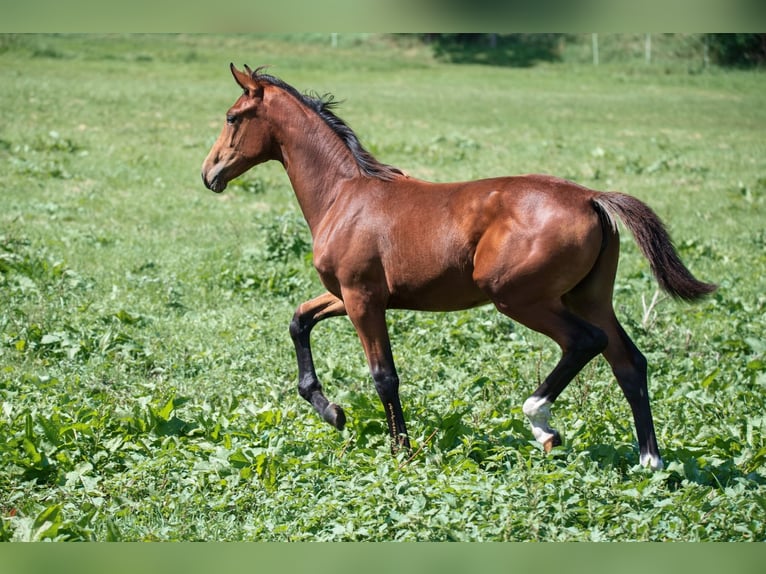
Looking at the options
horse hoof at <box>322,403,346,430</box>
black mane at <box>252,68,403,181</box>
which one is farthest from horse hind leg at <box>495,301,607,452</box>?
black mane at <box>252,68,403,181</box>

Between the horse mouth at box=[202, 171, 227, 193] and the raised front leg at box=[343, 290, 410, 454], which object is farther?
the horse mouth at box=[202, 171, 227, 193]

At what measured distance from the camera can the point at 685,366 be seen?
7.98 meters

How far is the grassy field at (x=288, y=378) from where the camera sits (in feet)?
16.1

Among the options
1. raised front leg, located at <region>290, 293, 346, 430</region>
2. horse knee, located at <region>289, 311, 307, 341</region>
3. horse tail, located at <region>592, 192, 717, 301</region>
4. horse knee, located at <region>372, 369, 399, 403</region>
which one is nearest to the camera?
horse tail, located at <region>592, 192, 717, 301</region>

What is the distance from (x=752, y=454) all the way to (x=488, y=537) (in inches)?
81.1

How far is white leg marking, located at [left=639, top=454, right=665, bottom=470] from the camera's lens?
18.4 ft

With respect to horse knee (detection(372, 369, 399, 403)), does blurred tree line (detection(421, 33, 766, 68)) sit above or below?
above

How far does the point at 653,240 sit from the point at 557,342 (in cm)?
82

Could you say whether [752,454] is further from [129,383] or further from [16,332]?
[16,332]

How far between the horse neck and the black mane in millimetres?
34

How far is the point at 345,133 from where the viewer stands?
6699 millimetres

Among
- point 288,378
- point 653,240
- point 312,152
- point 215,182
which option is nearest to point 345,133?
point 312,152

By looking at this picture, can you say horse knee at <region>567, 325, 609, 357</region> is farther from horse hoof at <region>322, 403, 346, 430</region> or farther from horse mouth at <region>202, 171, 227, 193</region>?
horse mouth at <region>202, 171, 227, 193</region>

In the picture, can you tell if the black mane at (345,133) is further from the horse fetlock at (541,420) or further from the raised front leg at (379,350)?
the horse fetlock at (541,420)
